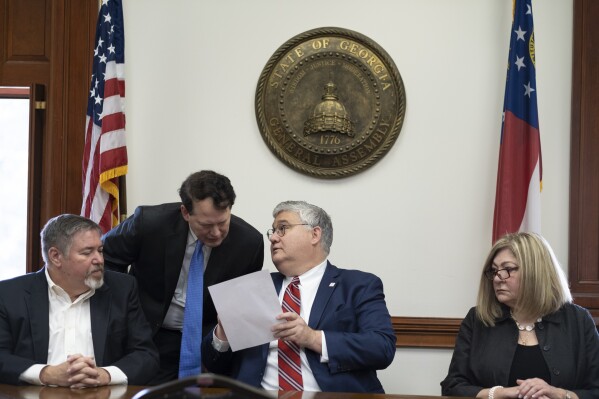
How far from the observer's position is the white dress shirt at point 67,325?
3314 mm

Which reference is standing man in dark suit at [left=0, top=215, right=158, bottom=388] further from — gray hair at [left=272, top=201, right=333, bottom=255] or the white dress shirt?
gray hair at [left=272, top=201, right=333, bottom=255]

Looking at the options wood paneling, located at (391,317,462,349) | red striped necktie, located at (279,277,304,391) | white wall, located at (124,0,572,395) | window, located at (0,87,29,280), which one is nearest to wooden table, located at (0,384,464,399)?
red striped necktie, located at (279,277,304,391)

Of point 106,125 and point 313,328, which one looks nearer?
point 313,328

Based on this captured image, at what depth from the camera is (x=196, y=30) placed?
16.6 feet

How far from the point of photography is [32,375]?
3.05m

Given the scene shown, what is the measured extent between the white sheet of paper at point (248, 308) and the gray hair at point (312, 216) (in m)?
0.44

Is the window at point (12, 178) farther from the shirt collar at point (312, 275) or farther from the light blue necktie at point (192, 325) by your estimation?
the shirt collar at point (312, 275)

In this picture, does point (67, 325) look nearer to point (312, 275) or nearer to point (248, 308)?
point (248, 308)

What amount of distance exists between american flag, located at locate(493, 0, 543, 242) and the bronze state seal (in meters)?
0.65

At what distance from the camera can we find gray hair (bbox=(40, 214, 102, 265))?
3365 millimetres

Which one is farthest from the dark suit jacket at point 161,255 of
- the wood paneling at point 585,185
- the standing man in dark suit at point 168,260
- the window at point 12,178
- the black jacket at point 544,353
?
the wood paneling at point 585,185

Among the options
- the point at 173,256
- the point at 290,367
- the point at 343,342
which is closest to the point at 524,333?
the point at 343,342

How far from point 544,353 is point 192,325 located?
1527 millimetres

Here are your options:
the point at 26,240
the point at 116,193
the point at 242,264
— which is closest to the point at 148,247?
the point at 242,264
